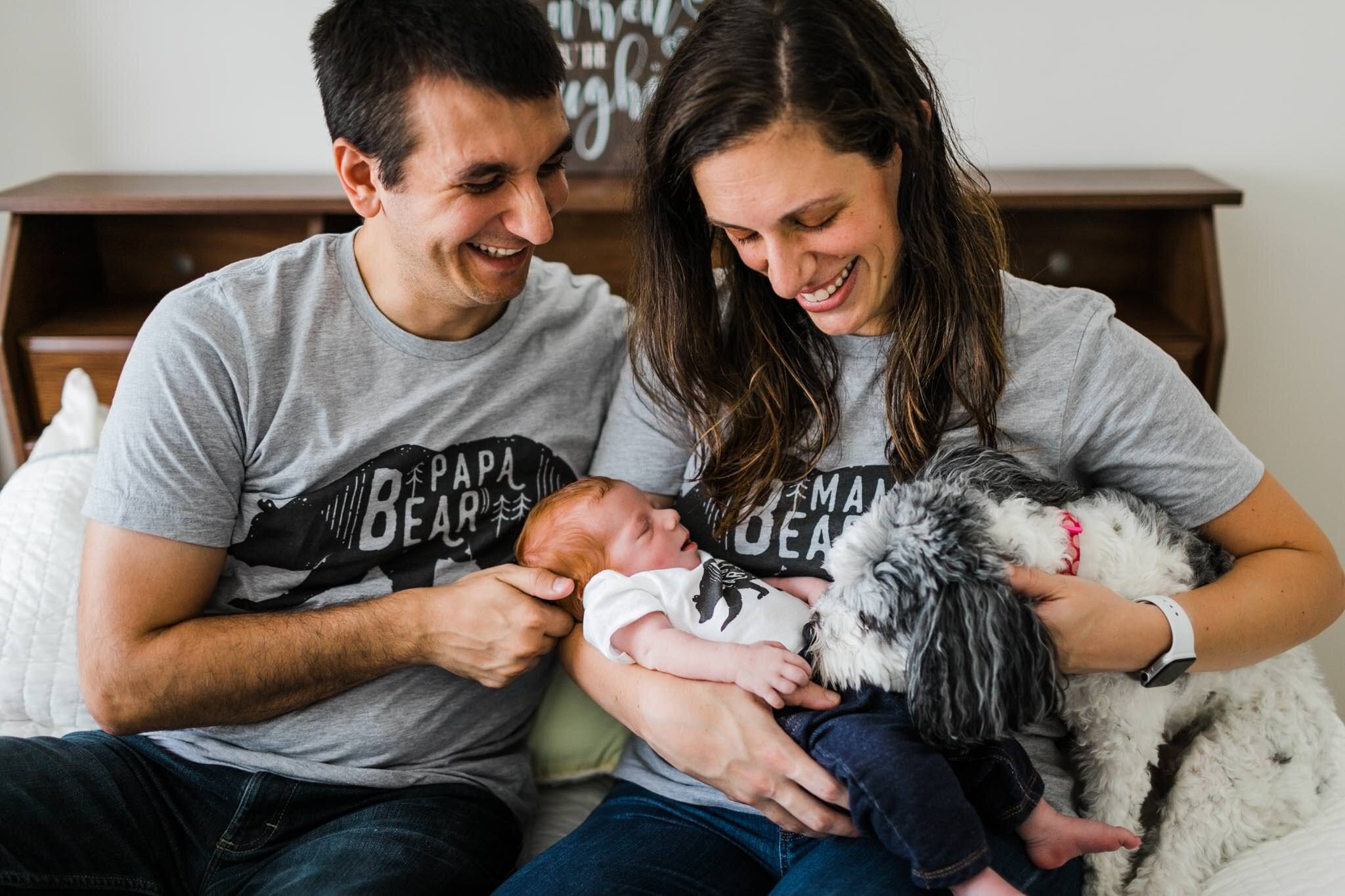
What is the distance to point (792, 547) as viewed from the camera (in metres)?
1.47

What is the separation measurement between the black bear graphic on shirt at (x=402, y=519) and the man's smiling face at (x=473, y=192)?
0.25m

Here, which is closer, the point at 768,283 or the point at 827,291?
the point at 827,291

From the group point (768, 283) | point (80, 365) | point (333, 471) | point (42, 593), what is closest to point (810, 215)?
point (768, 283)

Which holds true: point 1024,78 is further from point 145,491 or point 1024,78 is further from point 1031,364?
point 145,491

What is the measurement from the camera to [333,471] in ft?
4.95

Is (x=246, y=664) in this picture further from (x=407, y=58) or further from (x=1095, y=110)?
(x=1095, y=110)

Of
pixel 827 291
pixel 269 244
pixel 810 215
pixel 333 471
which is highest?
pixel 810 215

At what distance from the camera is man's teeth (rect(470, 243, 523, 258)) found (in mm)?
1504

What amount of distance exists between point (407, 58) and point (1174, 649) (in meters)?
1.27

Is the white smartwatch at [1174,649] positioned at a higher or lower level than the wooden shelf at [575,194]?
lower

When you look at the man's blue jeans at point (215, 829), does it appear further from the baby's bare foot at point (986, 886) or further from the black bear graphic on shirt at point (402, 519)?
the baby's bare foot at point (986, 886)

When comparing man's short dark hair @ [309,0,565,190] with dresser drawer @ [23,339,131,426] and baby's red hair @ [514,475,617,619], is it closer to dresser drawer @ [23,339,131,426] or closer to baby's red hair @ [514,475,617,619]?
baby's red hair @ [514,475,617,619]

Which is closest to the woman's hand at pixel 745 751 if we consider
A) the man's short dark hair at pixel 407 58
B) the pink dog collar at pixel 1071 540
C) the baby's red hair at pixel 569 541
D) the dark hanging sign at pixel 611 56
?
the baby's red hair at pixel 569 541

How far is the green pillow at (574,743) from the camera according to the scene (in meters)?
1.72
